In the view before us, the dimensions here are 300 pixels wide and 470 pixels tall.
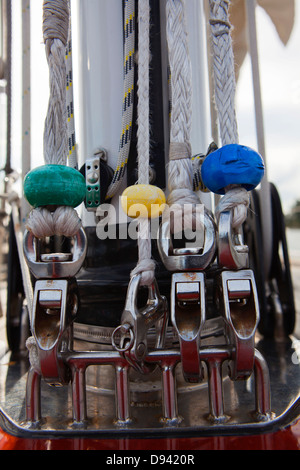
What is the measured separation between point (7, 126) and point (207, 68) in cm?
67

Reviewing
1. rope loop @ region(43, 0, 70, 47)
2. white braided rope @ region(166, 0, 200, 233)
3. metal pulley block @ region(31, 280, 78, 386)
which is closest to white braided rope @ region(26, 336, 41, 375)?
metal pulley block @ region(31, 280, 78, 386)

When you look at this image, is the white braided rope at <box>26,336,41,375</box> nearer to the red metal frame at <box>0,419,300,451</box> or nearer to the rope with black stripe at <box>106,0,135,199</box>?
the red metal frame at <box>0,419,300,451</box>

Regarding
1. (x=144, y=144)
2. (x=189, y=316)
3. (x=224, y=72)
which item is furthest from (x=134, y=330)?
(x=224, y=72)

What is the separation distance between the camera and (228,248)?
45 centimetres

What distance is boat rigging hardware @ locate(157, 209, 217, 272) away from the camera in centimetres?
46

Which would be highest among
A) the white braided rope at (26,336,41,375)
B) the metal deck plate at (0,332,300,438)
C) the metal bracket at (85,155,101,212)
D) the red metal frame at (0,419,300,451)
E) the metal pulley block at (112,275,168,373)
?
the metal bracket at (85,155,101,212)

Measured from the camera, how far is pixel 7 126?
114 cm

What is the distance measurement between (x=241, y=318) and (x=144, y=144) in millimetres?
258

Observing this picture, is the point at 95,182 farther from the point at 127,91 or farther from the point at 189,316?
the point at 189,316

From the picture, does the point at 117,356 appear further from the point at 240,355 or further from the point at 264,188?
the point at 264,188

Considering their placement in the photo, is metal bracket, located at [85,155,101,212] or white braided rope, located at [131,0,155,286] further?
metal bracket, located at [85,155,101,212]

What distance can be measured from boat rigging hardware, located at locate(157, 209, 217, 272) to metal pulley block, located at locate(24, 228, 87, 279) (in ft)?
0.33

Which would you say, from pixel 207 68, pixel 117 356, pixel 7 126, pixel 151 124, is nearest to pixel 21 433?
pixel 117 356

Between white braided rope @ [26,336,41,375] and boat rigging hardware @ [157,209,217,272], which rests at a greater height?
boat rigging hardware @ [157,209,217,272]
